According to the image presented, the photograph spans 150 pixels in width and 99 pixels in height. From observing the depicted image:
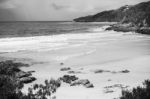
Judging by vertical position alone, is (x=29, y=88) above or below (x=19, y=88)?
above

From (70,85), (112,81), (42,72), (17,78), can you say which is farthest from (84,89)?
(42,72)

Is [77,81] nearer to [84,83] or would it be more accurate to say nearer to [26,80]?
[84,83]

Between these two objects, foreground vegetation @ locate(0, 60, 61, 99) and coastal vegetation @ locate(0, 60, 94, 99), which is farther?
coastal vegetation @ locate(0, 60, 94, 99)

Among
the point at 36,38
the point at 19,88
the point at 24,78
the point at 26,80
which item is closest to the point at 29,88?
the point at 19,88

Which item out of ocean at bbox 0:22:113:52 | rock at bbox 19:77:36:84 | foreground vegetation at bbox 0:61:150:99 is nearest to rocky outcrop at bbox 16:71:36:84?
rock at bbox 19:77:36:84

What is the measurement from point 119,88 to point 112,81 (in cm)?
172

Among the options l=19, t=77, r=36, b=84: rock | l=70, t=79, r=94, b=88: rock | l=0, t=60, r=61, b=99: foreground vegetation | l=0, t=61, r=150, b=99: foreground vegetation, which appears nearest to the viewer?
l=0, t=61, r=150, b=99: foreground vegetation

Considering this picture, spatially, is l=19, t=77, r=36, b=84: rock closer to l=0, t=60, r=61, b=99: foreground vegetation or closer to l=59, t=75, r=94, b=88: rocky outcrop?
l=0, t=60, r=61, b=99: foreground vegetation

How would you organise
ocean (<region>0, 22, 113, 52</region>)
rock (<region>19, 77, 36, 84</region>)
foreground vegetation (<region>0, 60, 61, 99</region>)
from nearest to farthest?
foreground vegetation (<region>0, 60, 61, 99</region>) → rock (<region>19, 77, 36, 84</region>) → ocean (<region>0, 22, 113, 52</region>)

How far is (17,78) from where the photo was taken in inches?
525

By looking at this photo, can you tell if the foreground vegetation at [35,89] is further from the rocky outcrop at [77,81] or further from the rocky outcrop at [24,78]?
the rocky outcrop at [24,78]

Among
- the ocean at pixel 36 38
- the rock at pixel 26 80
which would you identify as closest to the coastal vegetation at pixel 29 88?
the rock at pixel 26 80

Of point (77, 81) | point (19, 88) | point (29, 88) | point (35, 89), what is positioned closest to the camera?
point (29, 88)

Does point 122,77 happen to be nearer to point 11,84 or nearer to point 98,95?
point 98,95
